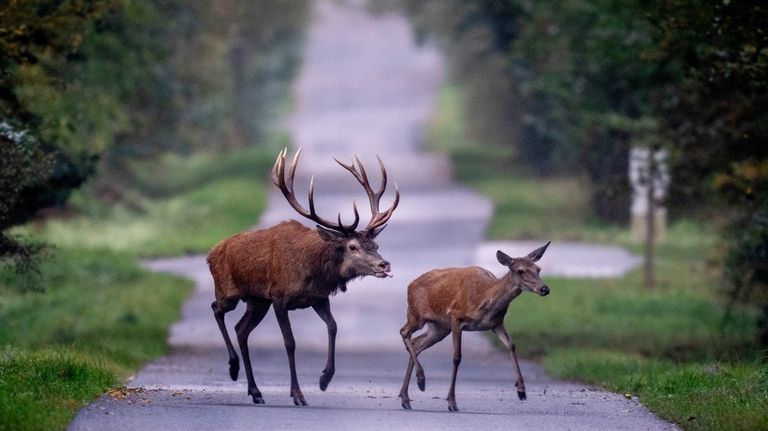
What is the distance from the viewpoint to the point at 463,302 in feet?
51.1

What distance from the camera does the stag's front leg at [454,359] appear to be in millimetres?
14914

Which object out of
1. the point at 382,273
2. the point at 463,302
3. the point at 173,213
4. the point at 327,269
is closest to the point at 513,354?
the point at 463,302

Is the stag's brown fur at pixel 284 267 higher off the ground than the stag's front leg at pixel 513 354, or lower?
higher

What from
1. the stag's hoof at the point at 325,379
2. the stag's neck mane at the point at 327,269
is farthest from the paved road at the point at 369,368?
the stag's neck mane at the point at 327,269

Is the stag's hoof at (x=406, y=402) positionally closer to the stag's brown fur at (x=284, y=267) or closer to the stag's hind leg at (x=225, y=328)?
the stag's brown fur at (x=284, y=267)

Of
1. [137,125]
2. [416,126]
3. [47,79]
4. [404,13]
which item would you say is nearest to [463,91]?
[416,126]

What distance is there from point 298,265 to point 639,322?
494 inches

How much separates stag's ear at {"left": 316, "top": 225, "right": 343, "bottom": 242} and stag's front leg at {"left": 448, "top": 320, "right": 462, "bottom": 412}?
1352 millimetres

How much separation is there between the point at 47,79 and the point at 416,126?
49156mm

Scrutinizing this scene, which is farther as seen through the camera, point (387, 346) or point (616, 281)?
point (616, 281)

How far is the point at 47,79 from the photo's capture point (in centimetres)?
1930

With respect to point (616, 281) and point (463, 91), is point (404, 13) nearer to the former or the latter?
point (463, 91)

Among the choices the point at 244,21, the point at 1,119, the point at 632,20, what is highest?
the point at 244,21

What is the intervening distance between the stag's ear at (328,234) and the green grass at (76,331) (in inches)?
97.7
